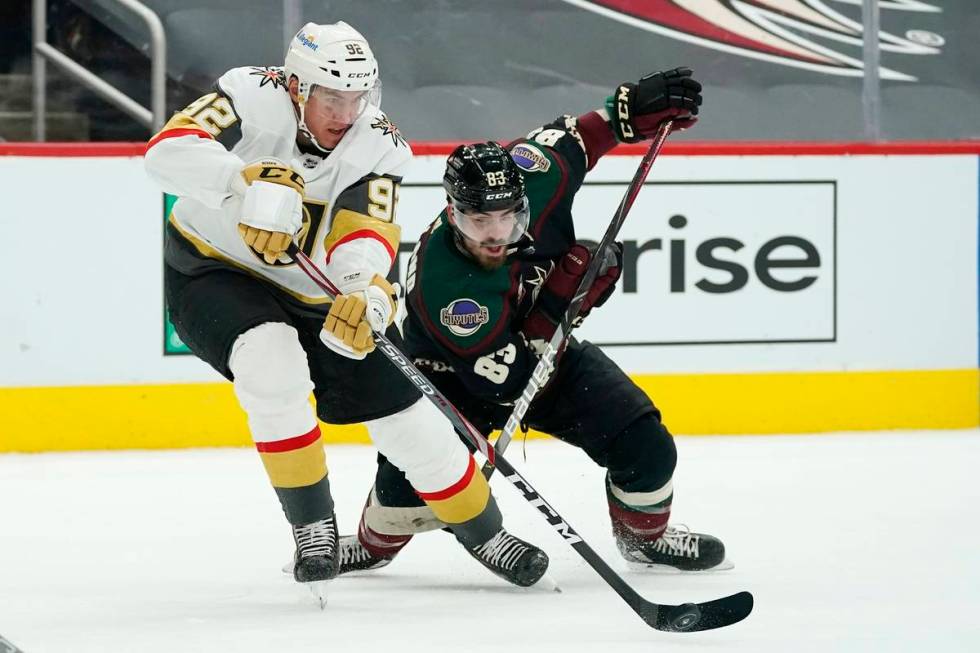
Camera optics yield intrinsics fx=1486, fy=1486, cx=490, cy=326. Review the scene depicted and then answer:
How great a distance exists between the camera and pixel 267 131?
8.37 ft

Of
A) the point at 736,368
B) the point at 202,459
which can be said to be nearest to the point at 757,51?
the point at 736,368

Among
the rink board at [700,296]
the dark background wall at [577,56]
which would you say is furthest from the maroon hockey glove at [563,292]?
the dark background wall at [577,56]

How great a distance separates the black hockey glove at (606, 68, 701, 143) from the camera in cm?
295

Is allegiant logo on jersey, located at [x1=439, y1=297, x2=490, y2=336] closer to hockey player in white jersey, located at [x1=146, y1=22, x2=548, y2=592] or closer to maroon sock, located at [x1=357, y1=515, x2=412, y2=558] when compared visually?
hockey player in white jersey, located at [x1=146, y1=22, x2=548, y2=592]

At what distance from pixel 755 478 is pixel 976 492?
55 cm

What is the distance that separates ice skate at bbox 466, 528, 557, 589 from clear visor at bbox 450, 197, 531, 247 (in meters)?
0.53

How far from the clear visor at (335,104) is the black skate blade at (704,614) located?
0.96m

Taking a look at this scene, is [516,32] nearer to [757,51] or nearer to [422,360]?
[757,51]

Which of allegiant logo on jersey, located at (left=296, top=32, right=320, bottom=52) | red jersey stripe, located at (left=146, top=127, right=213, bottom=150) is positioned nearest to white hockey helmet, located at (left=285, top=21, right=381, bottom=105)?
allegiant logo on jersey, located at (left=296, top=32, right=320, bottom=52)

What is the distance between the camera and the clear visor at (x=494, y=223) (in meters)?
2.56

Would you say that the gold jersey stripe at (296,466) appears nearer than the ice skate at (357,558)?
Yes

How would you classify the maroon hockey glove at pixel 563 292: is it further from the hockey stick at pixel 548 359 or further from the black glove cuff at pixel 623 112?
the black glove cuff at pixel 623 112

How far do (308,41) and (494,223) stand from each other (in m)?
0.44

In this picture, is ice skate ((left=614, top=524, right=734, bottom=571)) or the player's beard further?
ice skate ((left=614, top=524, right=734, bottom=571))
